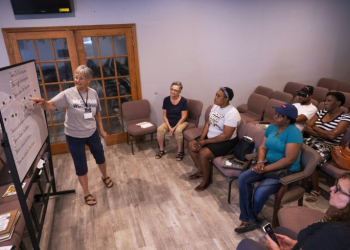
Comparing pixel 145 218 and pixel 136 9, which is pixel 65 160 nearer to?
pixel 145 218

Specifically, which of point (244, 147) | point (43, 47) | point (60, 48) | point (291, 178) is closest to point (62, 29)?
point (60, 48)

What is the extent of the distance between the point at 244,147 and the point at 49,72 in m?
3.34

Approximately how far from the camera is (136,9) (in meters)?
3.94

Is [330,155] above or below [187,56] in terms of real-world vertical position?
below

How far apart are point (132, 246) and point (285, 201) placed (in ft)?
5.10

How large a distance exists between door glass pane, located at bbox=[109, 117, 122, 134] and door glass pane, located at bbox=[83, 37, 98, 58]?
1357mm

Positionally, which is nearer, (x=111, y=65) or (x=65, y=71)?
(x=65, y=71)

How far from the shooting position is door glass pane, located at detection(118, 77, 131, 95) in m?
A: 4.38

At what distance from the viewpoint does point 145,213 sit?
9.10 feet

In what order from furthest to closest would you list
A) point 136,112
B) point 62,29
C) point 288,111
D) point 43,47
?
point 136,112
point 43,47
point 62,29
point 288,111

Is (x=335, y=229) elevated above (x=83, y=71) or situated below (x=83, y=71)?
below

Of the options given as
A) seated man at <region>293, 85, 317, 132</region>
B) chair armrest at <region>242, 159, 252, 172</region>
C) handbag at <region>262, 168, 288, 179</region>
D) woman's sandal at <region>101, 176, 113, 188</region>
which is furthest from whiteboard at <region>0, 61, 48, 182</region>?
seated man at <region>293, 85, 317, 132</region>

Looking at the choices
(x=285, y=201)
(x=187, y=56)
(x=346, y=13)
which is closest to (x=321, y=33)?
(x=346, y=13)

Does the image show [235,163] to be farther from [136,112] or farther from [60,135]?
[60,135]
